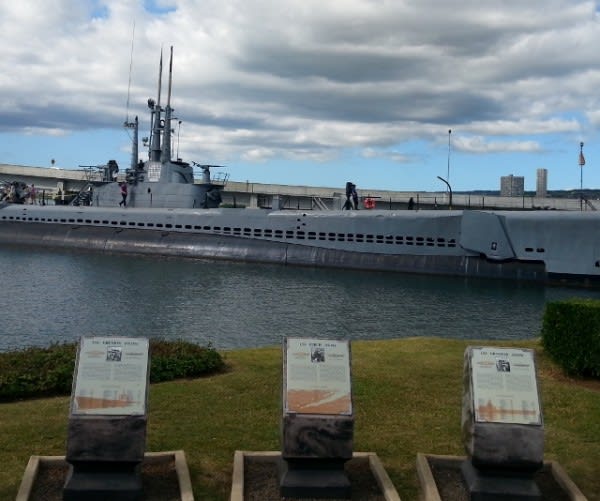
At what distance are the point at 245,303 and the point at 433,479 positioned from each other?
19.2m

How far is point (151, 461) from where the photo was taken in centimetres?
702

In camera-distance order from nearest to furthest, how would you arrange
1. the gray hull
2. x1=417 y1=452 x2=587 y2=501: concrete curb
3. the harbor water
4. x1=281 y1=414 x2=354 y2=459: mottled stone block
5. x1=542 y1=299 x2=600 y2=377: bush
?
x1=281 y1=414 x2=354 y2=459: mottled stone block < x1=417 y1=452 x2=587 y2=501: concrete curb < x1=542 y1=299 x2=600 y2=377: bush < the harbor water < the gray hull

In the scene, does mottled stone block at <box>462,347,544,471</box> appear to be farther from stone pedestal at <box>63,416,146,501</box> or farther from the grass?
stone pedestal at <box>63,416,146,501</box>

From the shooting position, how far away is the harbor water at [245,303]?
66.2 ft

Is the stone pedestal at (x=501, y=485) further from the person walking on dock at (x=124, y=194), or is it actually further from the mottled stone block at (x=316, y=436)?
the person walking on dock at (x=124, y=194)

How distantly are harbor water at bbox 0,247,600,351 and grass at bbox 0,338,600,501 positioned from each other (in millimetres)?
6891

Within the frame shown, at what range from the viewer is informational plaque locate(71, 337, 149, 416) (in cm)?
614

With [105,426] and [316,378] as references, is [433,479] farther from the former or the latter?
[105,426]

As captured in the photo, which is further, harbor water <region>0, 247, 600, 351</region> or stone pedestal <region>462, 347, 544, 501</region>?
harbor water <region>0, 247, 600, 351</region>

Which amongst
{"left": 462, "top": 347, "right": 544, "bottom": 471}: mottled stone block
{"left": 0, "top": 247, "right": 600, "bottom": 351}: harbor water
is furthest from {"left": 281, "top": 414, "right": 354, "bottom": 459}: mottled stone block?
{"left": 0, "top": 247, "right": 600, "bottom": 351}: harbor water

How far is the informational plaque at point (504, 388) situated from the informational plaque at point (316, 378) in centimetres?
120

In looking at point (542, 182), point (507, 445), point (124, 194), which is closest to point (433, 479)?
point (507, 445)

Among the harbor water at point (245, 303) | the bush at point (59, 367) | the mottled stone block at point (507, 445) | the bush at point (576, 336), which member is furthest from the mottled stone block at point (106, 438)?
the harbor water at point (245, 303)

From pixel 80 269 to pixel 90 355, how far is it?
2945 centimetres
